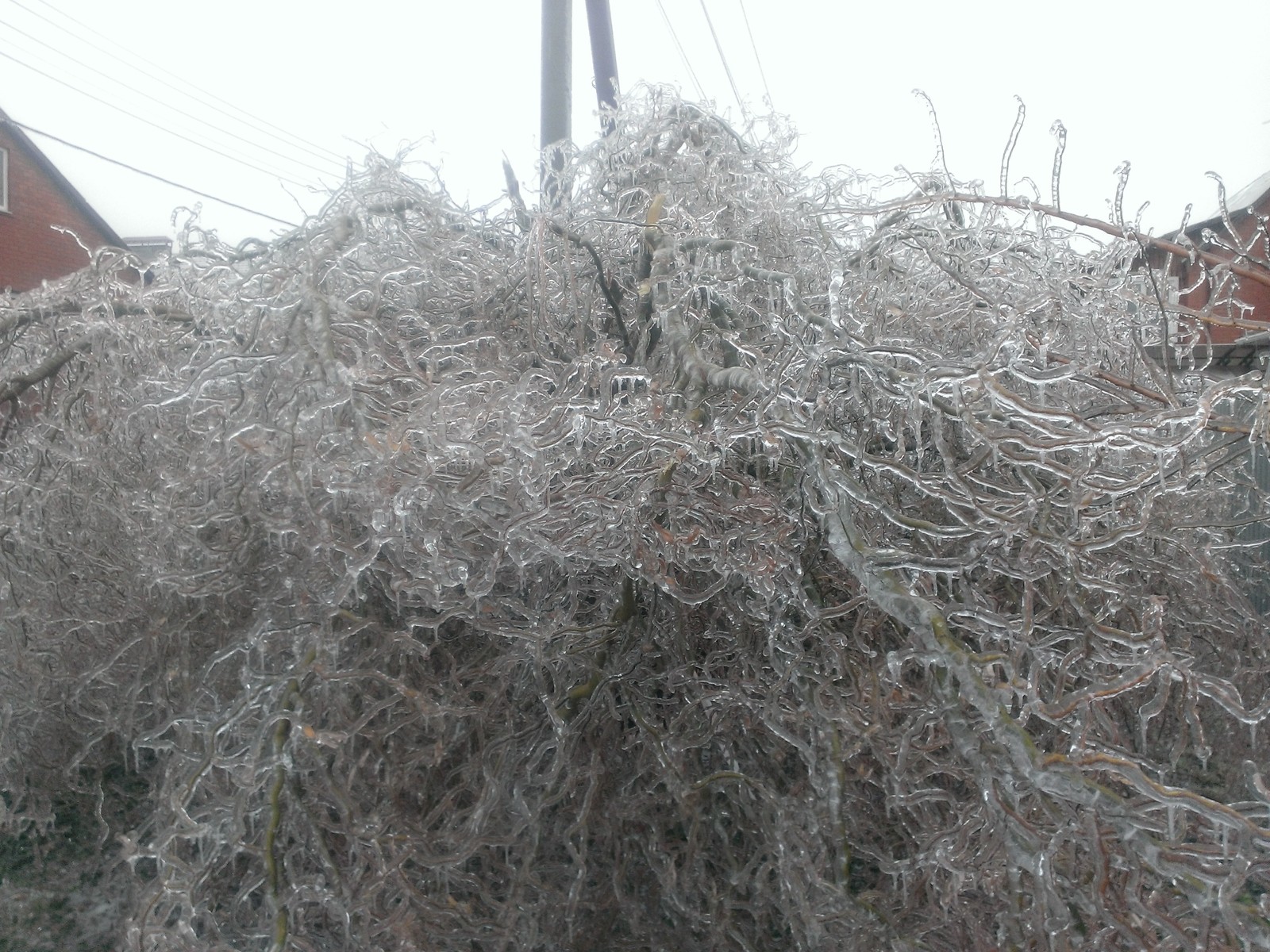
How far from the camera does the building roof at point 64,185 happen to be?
13866mm

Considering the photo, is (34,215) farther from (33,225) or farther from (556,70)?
(556,70)

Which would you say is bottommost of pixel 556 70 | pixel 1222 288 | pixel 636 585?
pixel 636 585

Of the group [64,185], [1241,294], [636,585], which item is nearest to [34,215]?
[64,185]

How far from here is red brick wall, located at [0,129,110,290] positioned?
13664 mm

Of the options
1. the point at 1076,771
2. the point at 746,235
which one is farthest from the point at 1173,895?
the point at 746,235

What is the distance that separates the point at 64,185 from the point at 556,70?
11.9m

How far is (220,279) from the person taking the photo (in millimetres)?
2873

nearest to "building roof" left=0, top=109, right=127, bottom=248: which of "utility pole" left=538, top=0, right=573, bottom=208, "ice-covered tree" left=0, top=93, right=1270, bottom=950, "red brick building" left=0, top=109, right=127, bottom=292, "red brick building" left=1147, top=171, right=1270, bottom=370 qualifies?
"red brick building" left=0, top=109, right=127, bottom=292

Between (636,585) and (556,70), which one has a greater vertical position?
(556,70)

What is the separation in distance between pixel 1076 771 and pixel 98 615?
2973mm

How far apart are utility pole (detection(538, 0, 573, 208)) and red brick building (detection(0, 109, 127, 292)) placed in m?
9.57

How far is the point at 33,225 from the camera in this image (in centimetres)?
1423

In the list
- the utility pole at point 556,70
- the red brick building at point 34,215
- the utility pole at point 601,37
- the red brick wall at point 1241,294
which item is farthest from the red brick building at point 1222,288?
the red brick building at point 34,215

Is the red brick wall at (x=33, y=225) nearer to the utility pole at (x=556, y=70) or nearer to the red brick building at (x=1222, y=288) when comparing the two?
the utility pole at (x=556, y=70)
